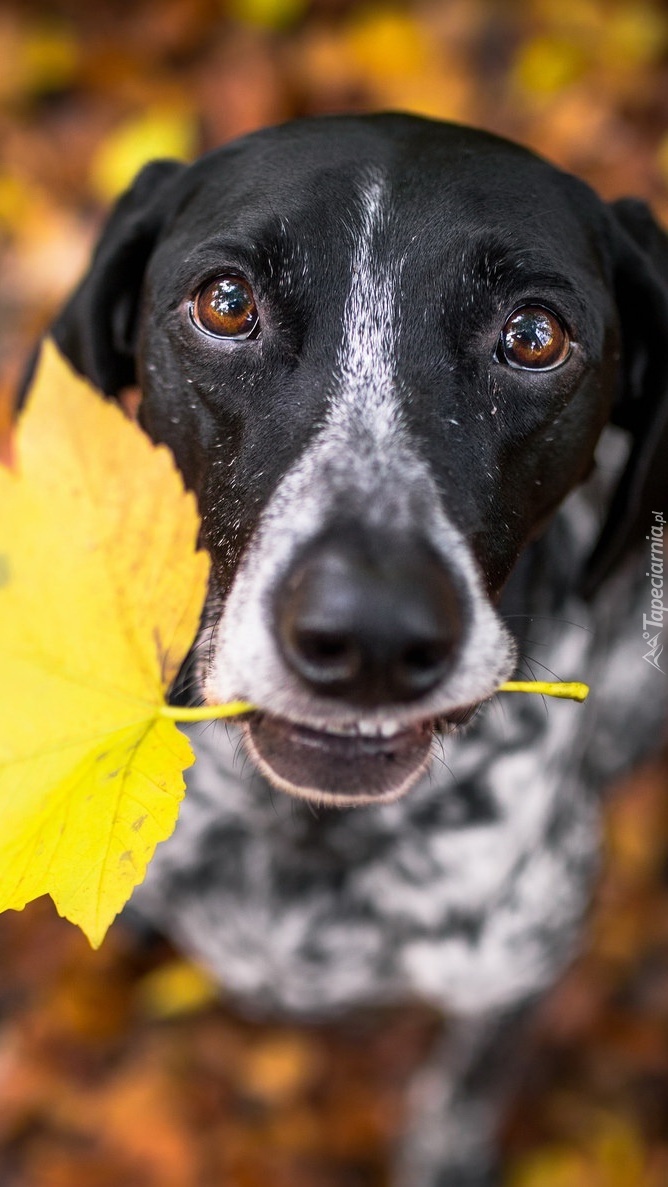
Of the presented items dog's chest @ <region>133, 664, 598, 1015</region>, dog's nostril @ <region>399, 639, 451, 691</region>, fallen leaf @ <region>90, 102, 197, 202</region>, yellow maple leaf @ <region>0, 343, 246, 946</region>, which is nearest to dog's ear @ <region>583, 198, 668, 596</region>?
dog's chest @ <region>133, 664, 598, 1015</region>

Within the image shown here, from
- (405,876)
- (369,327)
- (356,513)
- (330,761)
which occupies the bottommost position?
(405,876)

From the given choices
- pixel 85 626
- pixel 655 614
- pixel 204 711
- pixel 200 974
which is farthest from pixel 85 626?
pixel 200 974

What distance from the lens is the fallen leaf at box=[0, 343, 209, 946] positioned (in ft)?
4.86

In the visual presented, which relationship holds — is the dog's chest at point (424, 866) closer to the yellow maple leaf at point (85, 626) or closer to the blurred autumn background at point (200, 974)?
the blurred autumn background at point (200, 974)

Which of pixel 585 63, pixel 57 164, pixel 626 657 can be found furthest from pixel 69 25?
pixel 626 657

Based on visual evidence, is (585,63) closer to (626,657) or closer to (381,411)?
(626,657)

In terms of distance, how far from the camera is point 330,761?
1949 millimetres

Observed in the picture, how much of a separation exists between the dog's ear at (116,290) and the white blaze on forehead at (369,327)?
0.65 meters

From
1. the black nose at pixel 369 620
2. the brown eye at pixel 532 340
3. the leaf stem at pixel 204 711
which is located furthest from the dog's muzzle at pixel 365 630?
the brown eye at pixel 532 340

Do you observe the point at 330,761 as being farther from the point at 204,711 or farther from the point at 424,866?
the point at 424,866

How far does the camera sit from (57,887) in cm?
146

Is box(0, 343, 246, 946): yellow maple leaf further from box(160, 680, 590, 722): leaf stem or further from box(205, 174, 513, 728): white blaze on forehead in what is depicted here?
box(205, 174, 513, 728): white blaze on forehead

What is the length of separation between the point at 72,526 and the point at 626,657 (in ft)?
9.03

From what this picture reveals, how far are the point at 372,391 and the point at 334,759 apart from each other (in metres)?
0.69
